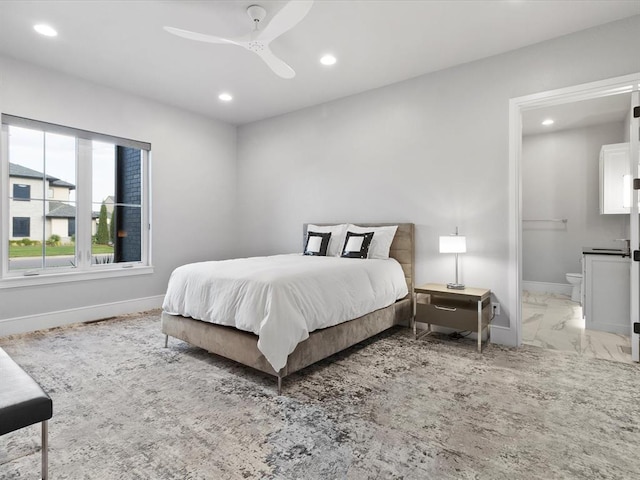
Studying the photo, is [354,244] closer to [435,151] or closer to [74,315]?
[435,151]

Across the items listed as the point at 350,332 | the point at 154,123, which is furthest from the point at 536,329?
the point at 154,123

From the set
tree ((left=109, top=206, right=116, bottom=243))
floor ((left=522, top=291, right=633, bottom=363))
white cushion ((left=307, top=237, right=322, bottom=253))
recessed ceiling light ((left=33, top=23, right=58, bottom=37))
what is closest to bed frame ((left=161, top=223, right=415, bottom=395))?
white cushion ((left=307, top=237, right=322, bottom=253))

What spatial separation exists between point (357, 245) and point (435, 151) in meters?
1.35

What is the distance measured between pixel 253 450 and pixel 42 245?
3.64m

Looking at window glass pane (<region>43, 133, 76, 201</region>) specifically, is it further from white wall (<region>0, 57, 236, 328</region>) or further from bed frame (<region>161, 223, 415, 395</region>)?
bed frame (<region>161, 223, 415, 395</region>)

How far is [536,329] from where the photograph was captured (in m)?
3.79

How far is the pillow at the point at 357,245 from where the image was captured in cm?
376

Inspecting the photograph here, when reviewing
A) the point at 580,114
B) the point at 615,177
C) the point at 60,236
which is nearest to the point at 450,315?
the point at 615,177

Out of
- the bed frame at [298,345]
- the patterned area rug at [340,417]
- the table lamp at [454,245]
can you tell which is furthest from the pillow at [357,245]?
the patterned area rug at [340,417]

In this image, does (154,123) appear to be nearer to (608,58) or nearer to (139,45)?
(139,45)

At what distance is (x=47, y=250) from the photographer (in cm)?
388

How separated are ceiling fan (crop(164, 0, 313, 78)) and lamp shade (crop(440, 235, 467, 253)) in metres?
2.18

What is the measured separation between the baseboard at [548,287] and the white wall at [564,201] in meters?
0.07

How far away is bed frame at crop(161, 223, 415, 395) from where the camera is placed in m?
2.39
